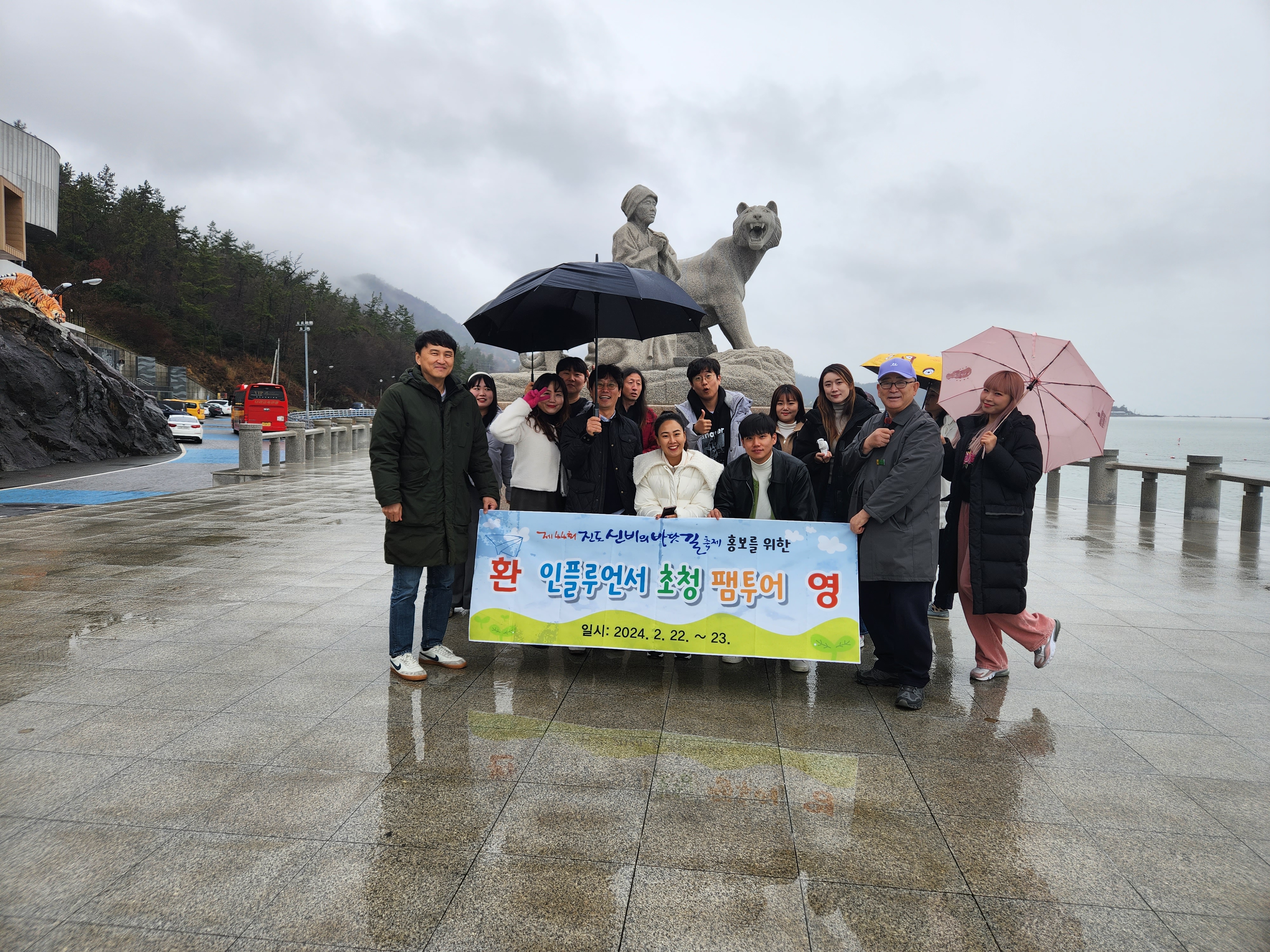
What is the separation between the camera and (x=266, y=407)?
94.4 ft

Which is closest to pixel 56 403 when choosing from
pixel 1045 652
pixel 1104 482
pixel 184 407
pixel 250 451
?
pixel 250 451

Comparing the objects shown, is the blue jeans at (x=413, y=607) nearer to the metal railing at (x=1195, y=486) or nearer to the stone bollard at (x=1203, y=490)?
the metal railing at (x=1195, y=486)

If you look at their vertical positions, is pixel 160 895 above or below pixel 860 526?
below

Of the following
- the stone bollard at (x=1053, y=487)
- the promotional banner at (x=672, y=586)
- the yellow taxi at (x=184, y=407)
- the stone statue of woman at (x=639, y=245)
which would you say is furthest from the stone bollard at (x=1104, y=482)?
the yellow taxi at (x=184, y=407)

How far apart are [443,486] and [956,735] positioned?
2706 millimetres

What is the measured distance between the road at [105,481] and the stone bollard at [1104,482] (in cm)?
1507

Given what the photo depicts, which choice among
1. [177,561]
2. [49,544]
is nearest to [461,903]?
[177,561]

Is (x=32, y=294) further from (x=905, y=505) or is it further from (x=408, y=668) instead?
(x=905, y=505)

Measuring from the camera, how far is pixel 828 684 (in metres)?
4.08

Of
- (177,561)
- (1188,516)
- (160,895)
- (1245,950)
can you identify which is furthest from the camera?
(1188,516)

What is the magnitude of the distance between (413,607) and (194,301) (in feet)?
239

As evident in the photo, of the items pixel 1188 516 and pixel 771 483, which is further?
pixel 1188 516

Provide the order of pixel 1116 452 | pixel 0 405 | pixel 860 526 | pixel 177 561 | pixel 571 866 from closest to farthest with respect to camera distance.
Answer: pixel 571 866 → pixel 860 526 → pixel 177 561 → pixel 1116 452 → pixel 0 405

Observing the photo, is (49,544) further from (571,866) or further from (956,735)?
(956,735)
